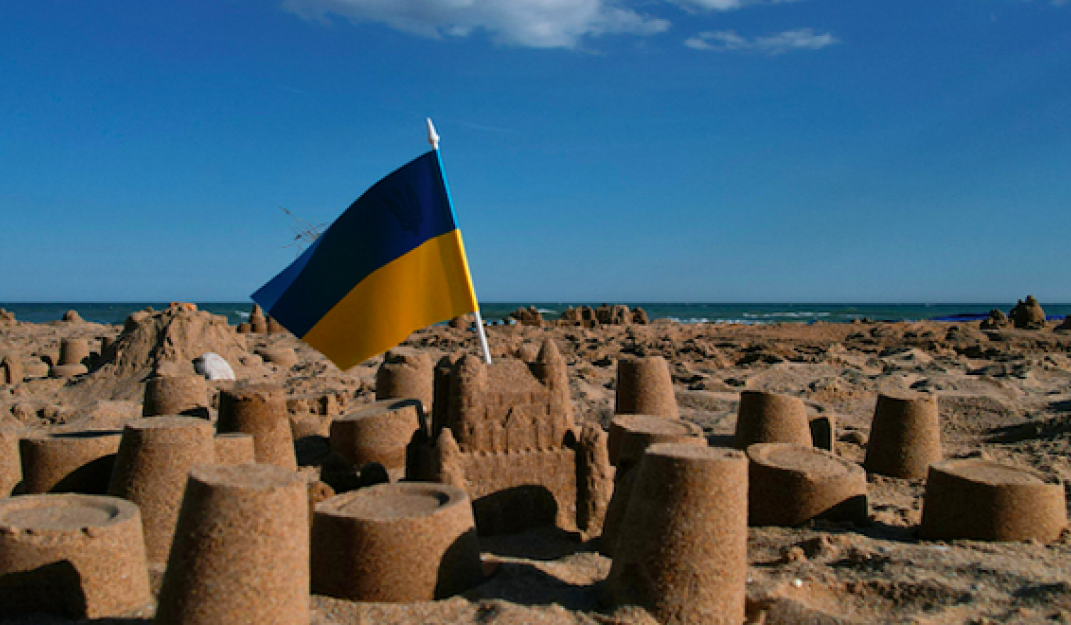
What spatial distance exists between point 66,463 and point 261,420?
3.98 ft

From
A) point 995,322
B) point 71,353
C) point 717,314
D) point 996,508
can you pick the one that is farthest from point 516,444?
point 717,314

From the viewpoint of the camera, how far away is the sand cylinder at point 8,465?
456 cm

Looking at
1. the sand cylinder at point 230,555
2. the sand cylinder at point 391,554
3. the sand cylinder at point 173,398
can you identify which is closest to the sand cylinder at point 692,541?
the sand cylinder at point 391,554

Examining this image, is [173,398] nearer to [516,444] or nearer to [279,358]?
[516,444]

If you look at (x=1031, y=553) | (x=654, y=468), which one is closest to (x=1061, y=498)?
(x=1031, y=553)

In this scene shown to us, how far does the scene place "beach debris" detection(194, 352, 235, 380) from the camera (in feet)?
34.8

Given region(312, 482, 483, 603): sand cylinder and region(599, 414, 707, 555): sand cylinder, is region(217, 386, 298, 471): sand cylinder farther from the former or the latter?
region(599, 414, 707, 555): sand cylinder

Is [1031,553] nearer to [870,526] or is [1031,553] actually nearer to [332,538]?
[870,526]

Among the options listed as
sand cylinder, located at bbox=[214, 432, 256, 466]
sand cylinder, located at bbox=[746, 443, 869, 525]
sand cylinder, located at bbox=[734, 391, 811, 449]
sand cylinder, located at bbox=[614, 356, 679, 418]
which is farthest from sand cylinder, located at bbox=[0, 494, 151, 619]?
sand cylinder, located at bbox=[734, 391, 811, 449]

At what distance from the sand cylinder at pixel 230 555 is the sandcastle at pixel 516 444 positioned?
2.09 meters

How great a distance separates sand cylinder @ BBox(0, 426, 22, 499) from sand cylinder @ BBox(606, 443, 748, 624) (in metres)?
4.11

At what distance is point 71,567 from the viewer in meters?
3.12

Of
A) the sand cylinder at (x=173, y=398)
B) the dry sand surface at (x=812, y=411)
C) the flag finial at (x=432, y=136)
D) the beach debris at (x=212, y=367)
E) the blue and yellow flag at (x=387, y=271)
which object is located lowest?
the dry sand surface at (x=812, y=411)

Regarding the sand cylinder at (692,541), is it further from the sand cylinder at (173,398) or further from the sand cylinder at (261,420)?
the sand cylinder at (173,398)
